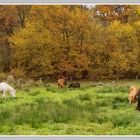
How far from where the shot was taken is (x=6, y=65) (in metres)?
12.6

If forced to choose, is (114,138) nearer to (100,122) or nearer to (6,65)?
(100,122)

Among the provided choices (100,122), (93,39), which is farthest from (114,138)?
(93,39)

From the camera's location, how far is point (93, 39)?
499 inches

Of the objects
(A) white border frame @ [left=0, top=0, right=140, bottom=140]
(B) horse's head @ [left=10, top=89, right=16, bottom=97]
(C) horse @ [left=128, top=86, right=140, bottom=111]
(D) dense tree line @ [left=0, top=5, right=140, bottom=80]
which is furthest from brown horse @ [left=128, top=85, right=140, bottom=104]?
(B) horse's head @ [left=10, top=89, right=16, bottom=97]

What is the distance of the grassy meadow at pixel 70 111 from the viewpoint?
40.7 feet

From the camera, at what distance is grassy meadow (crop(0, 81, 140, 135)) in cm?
1240

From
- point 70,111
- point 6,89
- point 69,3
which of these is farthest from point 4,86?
point 69,3

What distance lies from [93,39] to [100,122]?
0.81 meters

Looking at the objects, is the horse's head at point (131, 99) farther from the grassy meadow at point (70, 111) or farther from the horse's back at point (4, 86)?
the horse's back at point (4, 86)

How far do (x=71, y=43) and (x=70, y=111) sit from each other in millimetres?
656

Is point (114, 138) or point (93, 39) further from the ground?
point (93, 39)

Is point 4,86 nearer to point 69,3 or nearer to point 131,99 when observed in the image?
point 69,3

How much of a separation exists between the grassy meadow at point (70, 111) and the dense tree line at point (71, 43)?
0.15 metres

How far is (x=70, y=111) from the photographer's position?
12531mm
